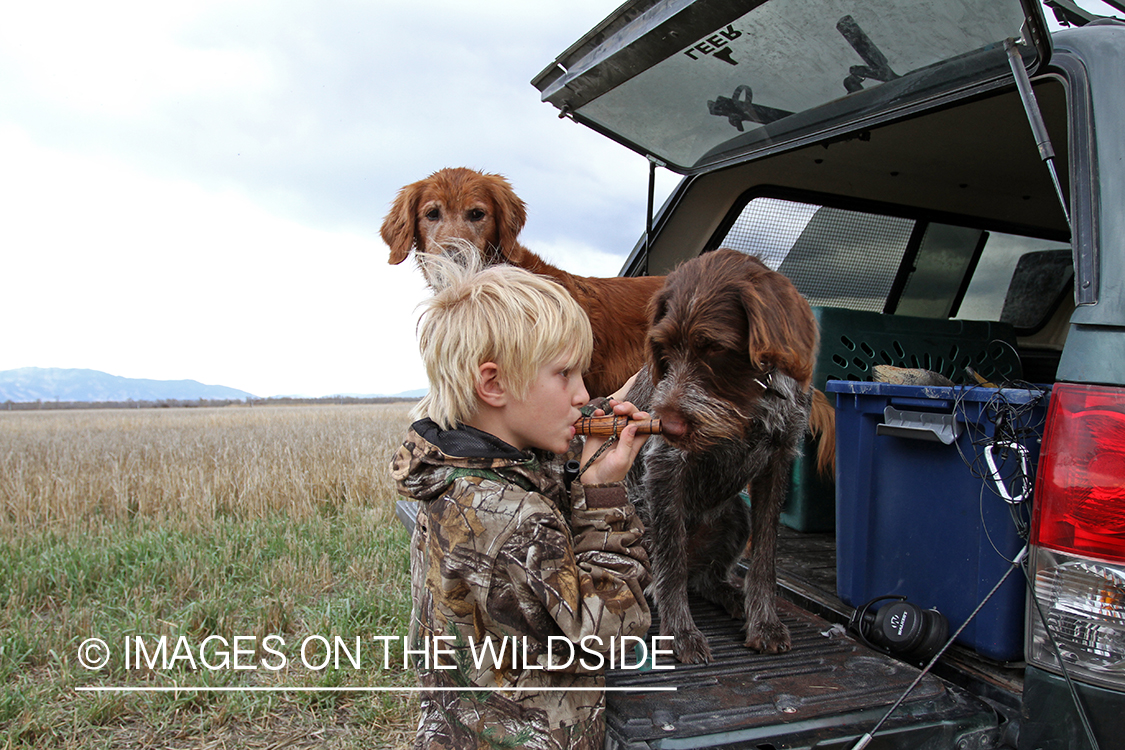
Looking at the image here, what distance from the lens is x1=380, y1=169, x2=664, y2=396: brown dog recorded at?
3859 millimetres

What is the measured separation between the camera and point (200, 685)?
3.43 m

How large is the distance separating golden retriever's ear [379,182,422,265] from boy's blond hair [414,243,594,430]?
7.40 ft

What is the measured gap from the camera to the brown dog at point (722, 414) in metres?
2.32

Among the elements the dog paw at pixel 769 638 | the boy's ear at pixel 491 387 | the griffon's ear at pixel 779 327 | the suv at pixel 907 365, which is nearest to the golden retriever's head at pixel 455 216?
the suv at pixel 907 365

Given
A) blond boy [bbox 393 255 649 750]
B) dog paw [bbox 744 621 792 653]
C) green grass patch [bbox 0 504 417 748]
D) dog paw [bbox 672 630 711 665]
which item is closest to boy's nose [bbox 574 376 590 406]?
blond boy [bbox 393 255 649 750]

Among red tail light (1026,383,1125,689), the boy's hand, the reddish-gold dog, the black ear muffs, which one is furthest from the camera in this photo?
the reddish-gold dog

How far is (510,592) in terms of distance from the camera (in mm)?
1564

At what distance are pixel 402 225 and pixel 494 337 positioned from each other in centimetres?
256

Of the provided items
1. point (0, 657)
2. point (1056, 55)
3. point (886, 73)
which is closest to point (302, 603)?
point (0, 657)

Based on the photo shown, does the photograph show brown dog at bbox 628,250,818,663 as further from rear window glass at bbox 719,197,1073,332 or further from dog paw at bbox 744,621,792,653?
rear window glass at bbox 719,197,1073,332

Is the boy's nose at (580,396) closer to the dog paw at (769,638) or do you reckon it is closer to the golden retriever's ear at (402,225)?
the dog paw at (769,638)

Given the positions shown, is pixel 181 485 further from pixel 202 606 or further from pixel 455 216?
pixel 455 216

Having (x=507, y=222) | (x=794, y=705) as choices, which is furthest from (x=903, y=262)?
(x=794, y=705)

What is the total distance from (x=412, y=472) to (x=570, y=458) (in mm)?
457
